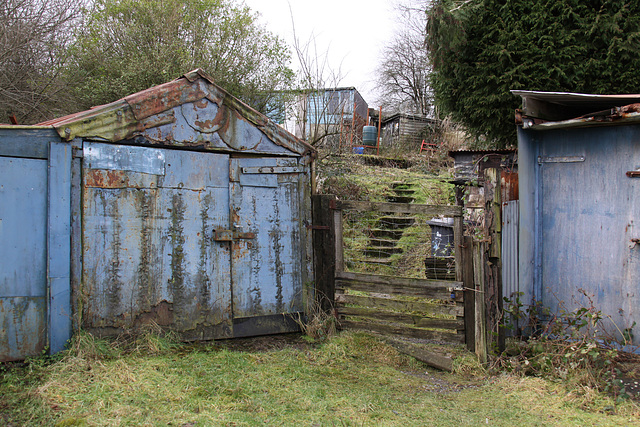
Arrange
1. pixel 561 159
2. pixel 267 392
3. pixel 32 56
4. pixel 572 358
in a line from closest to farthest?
pixel 267 392 → pixel 572 358 → pixel 561 159 → pixel 32 56

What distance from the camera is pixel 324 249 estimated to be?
212 inches

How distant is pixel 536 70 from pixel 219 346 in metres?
9.33

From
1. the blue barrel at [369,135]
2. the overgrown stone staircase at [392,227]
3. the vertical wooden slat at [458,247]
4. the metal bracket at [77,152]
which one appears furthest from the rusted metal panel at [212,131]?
the blue barrel at [369,135]

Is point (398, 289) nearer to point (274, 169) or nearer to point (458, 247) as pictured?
point (458, 247)

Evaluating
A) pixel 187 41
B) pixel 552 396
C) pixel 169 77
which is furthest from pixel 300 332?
pixel 187 41

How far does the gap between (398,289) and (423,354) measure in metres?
0.76

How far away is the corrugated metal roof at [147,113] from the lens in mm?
4301

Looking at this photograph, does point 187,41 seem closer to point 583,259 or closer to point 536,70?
point 536,70

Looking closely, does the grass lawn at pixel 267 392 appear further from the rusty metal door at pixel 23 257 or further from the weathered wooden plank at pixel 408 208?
the weathered wooden plank at pixel 408 208

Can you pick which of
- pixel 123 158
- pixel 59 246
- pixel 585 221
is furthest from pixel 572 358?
pixel 59 246

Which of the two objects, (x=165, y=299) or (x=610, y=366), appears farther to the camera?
(x=165, y=299)

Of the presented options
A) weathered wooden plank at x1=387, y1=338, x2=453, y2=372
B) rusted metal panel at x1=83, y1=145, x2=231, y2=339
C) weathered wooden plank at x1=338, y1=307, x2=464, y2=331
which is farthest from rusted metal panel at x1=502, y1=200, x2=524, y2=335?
rusted metal panel at x1=83, y1=145, x2=231, y2=339

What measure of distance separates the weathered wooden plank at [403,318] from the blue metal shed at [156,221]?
69 cm

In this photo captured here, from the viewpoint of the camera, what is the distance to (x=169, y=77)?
13.3m
